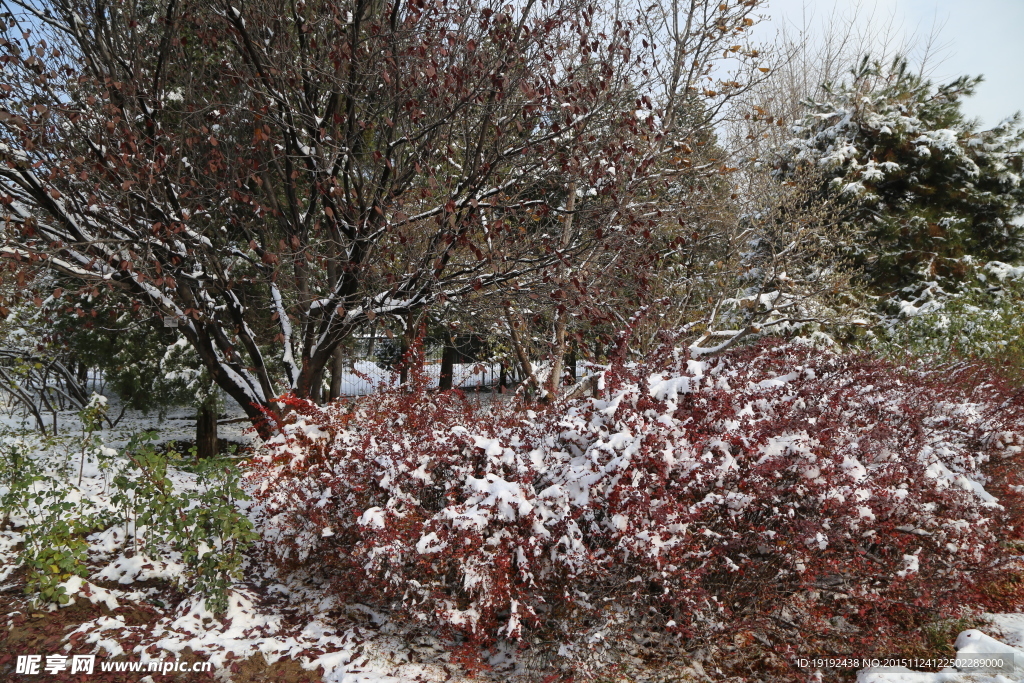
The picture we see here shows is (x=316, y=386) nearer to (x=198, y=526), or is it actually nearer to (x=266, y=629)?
(x=198, y=526)

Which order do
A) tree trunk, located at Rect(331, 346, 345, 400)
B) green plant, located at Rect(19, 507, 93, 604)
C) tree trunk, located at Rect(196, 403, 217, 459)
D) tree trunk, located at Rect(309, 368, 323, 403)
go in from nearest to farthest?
1. green plant, located at Rect(19, 507, 93, 604)
2. tree trunk, located at Rect(309, 368, 323, 403)
3. tree trunk, located at Rect(331, 346, 345, 400)
4. tree trunk, located at Rect(196, 403, 217, 459)

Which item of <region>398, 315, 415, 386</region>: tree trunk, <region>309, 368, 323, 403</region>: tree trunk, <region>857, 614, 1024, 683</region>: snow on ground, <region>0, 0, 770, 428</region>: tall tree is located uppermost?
<region>0, 0, 770, 428</region>: tall tree

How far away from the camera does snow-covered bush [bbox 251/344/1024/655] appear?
138 inches

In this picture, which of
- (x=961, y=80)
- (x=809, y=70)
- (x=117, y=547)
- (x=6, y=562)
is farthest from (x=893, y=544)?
(x=809, y=70)

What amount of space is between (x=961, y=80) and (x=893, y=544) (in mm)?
12693

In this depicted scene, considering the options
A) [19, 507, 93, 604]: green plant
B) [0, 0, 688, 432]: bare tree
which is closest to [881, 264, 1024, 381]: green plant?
[0, 0, 688, 432]: bare tree

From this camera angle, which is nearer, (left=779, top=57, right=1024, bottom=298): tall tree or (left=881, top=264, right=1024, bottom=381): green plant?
(left=881, top=264, right=1024, bottom=381): green plant

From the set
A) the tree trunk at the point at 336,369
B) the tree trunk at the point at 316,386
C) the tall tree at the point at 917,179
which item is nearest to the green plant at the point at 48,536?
the tree trunk at the point at 316,386

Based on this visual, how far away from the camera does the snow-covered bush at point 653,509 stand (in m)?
3.50

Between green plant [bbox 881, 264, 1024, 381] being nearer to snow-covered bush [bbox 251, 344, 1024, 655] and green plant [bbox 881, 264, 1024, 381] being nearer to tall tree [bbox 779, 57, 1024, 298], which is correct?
tall tree [bbox 779, 57, 1024, 298]

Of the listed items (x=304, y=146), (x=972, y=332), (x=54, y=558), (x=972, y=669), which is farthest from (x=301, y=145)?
(x=972, y=332)

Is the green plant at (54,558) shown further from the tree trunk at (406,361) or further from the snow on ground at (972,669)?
the snow on ground at (972,669)

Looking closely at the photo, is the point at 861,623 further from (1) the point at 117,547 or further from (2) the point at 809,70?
(2) the point at 809,70

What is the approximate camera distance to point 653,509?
135 inches
